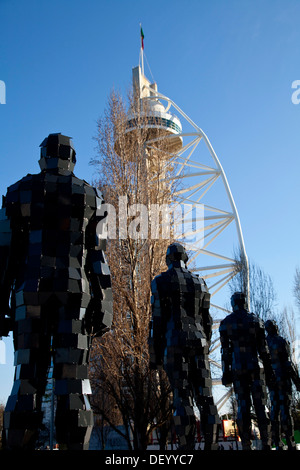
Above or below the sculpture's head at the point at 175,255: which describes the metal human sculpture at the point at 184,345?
below

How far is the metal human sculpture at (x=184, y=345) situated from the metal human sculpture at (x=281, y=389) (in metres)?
4.14

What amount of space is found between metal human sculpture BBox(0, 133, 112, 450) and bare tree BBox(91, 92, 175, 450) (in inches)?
275

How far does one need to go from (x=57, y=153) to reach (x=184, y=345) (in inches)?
117

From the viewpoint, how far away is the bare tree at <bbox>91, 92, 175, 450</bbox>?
34.6 ft

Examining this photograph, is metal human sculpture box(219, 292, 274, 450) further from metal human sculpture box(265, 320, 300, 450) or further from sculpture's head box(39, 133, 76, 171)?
sculpture's head box(39, 133, 76, 171)

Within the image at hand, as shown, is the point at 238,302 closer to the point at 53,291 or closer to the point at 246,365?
the point at 246,365

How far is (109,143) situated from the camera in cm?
1324

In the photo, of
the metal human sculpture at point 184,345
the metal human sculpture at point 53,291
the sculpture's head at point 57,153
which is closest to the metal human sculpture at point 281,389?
the metal human sculpture at point 184,345

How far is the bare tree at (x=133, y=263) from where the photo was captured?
34.6 ft

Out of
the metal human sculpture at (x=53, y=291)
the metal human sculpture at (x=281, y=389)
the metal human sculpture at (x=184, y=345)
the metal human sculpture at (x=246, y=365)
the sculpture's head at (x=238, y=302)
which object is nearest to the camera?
the metal human sculpture at (x=53, y=291)

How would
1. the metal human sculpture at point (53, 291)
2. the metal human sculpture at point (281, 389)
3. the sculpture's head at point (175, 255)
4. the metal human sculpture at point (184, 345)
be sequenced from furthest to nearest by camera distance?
the metal human sculpture at point (281, 389), the sculpture's head at point (175, 255), the metal human sculpture at point (184, 345), the metal human sculpture at point (53, 291)

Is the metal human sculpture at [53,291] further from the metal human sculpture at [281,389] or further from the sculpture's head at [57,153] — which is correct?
the metal human sculpture at [281,389]

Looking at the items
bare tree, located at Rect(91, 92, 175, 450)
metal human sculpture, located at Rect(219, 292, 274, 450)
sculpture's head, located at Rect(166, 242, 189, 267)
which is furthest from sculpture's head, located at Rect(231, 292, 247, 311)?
bare tree, located at Rect(91, 92, 175, 450)
